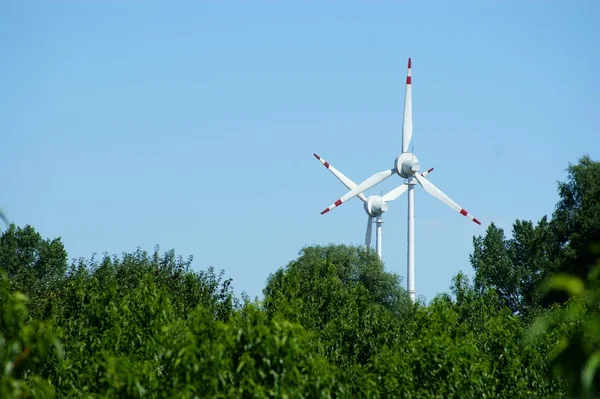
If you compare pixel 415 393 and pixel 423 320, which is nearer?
pixel 415 393

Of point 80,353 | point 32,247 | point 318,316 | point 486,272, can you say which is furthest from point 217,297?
point 32,247

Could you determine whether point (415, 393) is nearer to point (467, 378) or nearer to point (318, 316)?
point (467, 378)

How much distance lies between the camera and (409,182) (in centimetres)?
10412

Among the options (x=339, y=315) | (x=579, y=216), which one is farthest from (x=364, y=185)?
(x=339, y=315)

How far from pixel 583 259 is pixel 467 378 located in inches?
2249

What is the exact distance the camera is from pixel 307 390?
54.3ft

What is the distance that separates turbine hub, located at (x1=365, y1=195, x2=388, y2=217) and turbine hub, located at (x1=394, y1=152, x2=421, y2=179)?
567 inches

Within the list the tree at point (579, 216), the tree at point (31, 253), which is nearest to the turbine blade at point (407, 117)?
the tree at point (579, 216)

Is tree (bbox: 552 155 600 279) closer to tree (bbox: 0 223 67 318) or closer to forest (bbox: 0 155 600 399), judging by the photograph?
forest (bbox: 0 155 600 399)

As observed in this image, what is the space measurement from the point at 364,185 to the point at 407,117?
7.98 metres

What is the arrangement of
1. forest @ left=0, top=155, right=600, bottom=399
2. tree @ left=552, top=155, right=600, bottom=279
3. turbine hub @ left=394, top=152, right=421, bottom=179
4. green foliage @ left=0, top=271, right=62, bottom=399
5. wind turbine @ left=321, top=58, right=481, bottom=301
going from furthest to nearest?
turbine hub @ left=394, top=152, right=421, bottom=179
wind turbine @ left=321, top=58, right=481, bottom=301
tree @ left=552, top=155, right=600, bottom=279
forest @ left=0, top=155, right=600, bottom=399
green foliage @ left=0, top=271, right=62, bottom=399

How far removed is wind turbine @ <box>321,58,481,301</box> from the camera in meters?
96.5

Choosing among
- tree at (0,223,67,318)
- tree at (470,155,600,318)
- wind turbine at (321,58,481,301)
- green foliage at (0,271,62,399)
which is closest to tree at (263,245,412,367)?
tree at (470,155,600,318)

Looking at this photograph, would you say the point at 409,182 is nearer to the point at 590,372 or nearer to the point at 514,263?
the point at 514,263
